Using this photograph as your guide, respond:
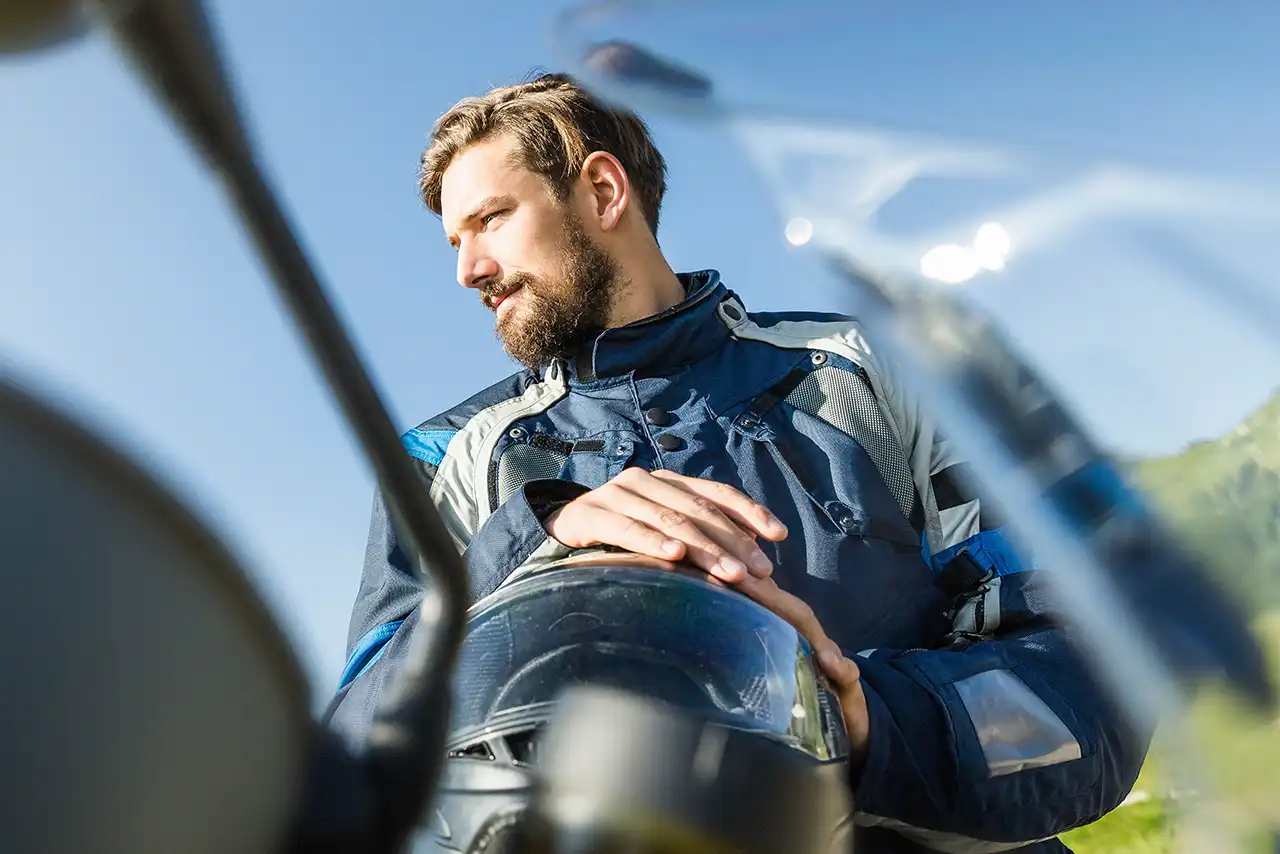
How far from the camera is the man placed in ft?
2.68

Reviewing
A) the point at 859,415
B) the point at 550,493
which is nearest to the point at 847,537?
the point at 859,415

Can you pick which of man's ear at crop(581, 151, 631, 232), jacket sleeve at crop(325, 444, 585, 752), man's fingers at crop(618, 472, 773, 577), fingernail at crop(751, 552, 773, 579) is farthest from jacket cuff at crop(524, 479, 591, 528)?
man's ear at crop(581, 151, 631, 232)

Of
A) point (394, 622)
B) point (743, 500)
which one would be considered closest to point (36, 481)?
point (743, 500)

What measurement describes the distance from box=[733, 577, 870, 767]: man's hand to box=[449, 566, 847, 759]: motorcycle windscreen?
0.05m

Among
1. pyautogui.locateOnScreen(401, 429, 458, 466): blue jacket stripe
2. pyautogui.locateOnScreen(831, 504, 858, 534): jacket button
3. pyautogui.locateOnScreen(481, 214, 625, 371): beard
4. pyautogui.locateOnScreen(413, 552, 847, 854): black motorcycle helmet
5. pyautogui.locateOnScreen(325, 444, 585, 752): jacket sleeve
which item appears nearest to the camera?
pyautogui.locateOnScreen(413, 552, 847, 854): black motorcycle helmet

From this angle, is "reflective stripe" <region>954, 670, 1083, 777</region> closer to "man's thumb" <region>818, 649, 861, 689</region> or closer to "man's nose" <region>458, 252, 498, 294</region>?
"man's thumb" <region>818, 649, 861, 689</region>

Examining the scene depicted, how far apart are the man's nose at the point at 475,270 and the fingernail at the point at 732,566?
39.0 inches

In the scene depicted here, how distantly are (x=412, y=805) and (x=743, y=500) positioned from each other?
517mm

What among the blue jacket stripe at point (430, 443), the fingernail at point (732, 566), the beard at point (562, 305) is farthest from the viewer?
the beard at point (562, 305)

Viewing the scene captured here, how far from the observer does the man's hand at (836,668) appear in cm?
76

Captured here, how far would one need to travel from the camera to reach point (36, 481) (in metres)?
0.29

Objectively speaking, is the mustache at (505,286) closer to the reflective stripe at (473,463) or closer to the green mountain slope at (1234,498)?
the reflective stripe at (473,463)

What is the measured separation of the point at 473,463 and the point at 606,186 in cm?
71

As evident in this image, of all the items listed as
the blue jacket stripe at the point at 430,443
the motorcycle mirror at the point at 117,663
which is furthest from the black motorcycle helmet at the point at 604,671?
the blue jacket stripe at the point at 430,443
